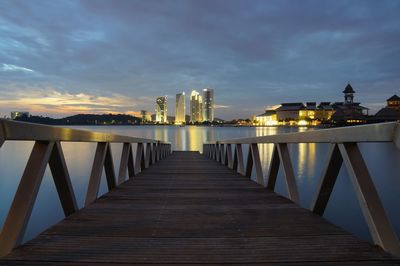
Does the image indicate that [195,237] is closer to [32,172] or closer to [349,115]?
[32,172]

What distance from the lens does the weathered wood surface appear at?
2193mm

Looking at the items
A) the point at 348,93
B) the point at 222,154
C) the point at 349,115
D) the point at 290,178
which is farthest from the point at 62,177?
the point at 348,93

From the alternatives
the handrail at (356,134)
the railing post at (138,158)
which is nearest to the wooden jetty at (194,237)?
the handrail at (356,134)

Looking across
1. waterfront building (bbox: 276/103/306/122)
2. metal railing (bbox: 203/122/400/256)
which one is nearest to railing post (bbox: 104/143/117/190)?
metal railing (bbox: 203/122/400/256)

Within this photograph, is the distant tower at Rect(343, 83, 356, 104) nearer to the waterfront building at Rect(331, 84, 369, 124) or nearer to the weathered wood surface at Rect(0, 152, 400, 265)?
the waterfront building at Rect(331, 84, 369, 124)

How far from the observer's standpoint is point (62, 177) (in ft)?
9.53

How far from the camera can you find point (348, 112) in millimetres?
113188

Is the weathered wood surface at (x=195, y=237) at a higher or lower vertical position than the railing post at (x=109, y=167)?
lower

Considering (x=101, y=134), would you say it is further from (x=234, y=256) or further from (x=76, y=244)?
(x=234, y=256)

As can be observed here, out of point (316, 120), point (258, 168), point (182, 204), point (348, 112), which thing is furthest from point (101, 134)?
point (316, 120)

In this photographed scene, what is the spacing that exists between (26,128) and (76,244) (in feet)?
3.25

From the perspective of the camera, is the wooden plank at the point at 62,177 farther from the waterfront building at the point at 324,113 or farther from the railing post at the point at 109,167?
the waterfront building at the point at 324,113

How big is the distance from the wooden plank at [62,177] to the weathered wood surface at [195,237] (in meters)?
0.13

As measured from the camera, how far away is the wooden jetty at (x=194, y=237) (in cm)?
219
